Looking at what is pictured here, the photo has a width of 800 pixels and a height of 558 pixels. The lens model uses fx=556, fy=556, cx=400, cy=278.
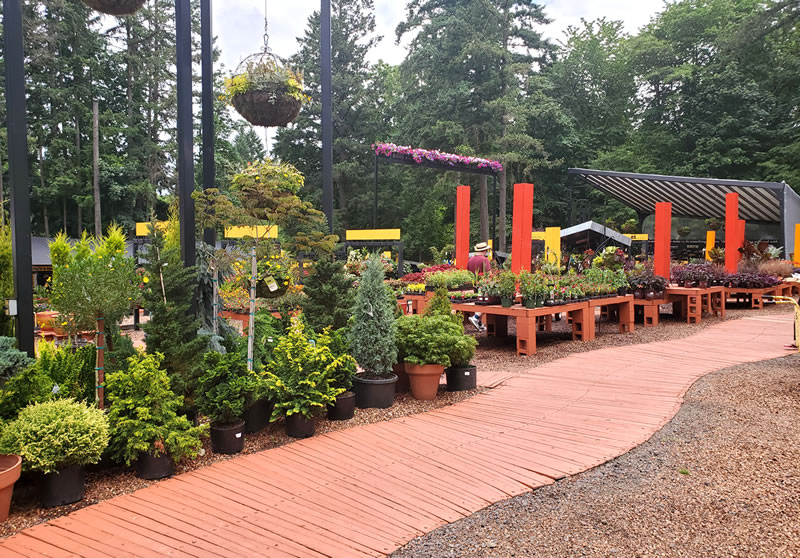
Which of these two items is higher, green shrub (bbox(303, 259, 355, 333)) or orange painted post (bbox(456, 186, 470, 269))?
orange painted post (bbox(456, 186, 470, 269))

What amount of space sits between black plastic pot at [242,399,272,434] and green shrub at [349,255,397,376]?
2.89 feet

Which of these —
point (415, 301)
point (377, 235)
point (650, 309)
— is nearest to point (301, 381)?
point (415, 301)

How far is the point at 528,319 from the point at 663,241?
16.9ft

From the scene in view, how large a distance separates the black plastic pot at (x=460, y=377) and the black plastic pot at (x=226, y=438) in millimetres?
2178

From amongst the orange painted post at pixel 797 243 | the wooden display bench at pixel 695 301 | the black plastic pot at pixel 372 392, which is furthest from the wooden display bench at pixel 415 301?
the orange painted post at pixel 797 243

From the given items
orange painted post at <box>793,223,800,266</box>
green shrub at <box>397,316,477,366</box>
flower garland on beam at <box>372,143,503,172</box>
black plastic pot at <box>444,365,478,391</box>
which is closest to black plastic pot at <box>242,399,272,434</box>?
green shrub at <box>397,316,477,366</box>

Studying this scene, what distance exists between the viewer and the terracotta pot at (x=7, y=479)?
8.18 feet

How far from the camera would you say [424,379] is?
4.74 meters

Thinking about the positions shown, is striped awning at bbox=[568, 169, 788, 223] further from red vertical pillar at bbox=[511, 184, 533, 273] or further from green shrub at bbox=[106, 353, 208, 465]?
green shrub at bbox=[106, 353, 208, 465]

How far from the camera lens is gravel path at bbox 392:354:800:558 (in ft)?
7.87

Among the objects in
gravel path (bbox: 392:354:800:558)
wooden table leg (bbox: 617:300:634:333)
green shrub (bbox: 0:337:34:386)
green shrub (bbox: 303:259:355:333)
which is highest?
green shrub (bbox: 303:259:355:333)

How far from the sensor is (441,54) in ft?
84.7

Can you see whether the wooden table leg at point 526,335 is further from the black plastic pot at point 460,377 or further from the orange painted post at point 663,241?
the orange painted post at point 663,241

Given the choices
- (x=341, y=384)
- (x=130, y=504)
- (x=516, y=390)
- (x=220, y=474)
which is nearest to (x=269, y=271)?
(x=341, y=384)
